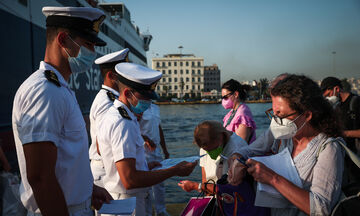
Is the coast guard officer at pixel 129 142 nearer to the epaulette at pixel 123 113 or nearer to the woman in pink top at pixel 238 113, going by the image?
the epaulette at pixel 123 113

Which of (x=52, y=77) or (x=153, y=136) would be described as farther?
(x=153, y=136)

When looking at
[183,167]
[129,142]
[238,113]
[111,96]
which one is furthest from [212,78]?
[129,142]

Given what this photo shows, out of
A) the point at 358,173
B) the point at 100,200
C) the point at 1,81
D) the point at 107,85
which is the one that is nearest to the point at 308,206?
the point at 358,173

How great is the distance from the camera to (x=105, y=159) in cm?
213

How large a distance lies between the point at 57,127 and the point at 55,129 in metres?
0.02

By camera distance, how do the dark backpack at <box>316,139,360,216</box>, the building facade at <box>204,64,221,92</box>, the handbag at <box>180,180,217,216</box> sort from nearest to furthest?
the dark backpack at <box>316,139,360,216</box>
the handbag at <box>180,180,217,216</box>
the building facade at <box>204,64,221,92</box>

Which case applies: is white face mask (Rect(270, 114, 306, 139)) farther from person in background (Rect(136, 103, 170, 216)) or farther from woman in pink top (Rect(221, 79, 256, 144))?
person in background (Rect(136, 103, 170, 216))

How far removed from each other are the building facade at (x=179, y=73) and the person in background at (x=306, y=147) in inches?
4001

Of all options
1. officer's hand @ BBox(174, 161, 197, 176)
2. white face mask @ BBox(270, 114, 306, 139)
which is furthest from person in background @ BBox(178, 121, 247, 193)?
white face mask @ BBox(270, 114, 306, 139)

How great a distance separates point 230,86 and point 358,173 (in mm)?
2557

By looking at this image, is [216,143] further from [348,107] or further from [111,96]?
[348,107]

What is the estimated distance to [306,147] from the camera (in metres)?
1.73

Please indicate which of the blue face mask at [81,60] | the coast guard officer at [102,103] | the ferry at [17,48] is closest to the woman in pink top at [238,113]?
the coast guard officer at [102,103]

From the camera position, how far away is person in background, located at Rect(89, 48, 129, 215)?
113 inches
